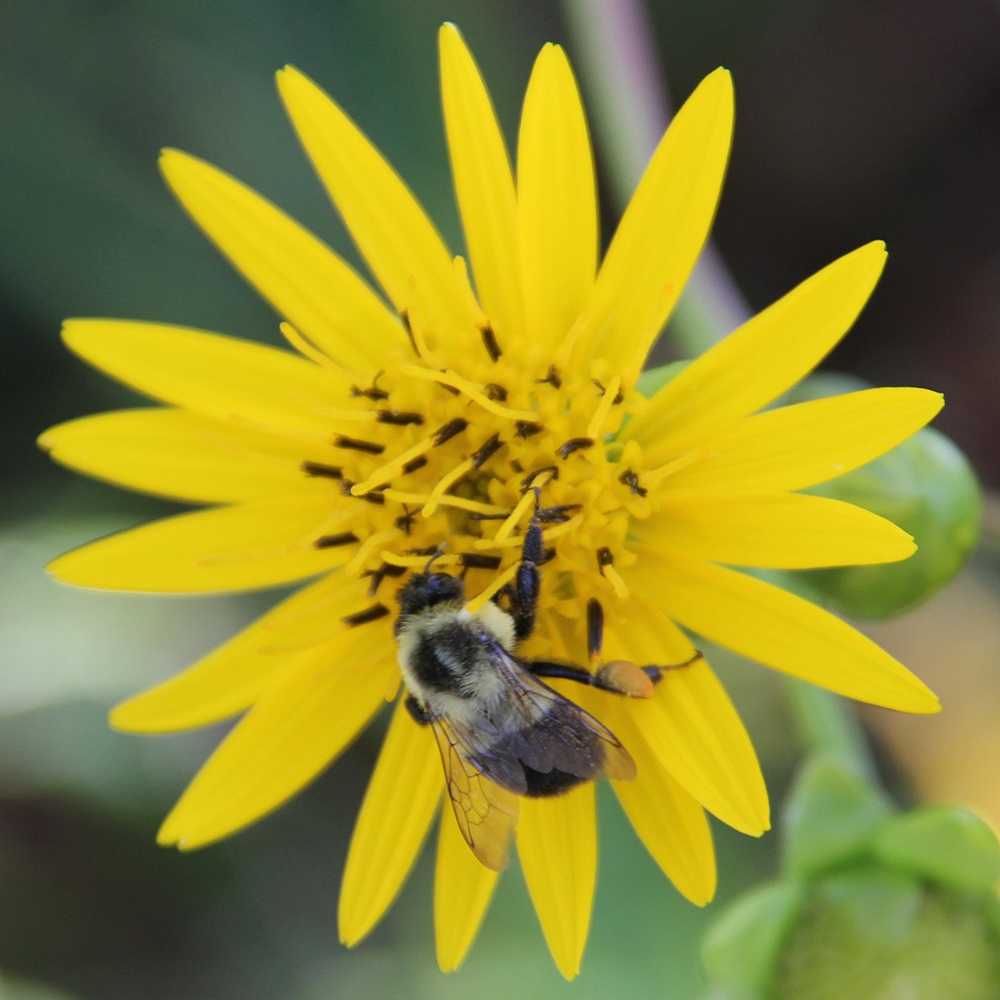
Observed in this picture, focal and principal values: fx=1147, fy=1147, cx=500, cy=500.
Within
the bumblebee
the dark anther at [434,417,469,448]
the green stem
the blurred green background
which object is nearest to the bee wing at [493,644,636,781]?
the bumblebee

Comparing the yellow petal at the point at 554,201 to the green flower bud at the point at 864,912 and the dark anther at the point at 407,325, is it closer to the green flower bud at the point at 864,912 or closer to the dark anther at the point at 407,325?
the dark anther at the point at 407,325

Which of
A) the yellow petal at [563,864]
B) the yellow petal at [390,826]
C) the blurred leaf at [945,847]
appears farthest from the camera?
the blurred leaf at [945,847]

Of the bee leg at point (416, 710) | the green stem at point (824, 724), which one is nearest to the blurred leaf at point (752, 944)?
the green stem at point (824, 724)

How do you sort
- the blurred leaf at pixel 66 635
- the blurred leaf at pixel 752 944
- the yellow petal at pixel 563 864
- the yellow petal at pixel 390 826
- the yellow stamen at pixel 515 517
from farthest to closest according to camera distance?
1. the blurred leaf at pixel 66 635
2. the blurred leaf at pixel 752 944
3. the yellow petal at pixel 390 826
4. the yellow petal at pixel 563 864
5. the yellow stamen at pixel 515 517

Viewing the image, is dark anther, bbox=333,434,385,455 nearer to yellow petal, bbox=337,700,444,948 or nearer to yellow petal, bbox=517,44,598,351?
yellow petal, bbox=517,44,598,351

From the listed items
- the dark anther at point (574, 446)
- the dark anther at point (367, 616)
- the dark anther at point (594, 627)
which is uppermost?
the dark anther at point (574, 446)

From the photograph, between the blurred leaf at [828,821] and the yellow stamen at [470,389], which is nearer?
the yellow stamen at [470,389]

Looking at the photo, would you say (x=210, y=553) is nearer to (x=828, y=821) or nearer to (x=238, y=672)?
(x=238, y=672)

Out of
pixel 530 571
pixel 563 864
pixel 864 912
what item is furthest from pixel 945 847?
pixel 530 571
